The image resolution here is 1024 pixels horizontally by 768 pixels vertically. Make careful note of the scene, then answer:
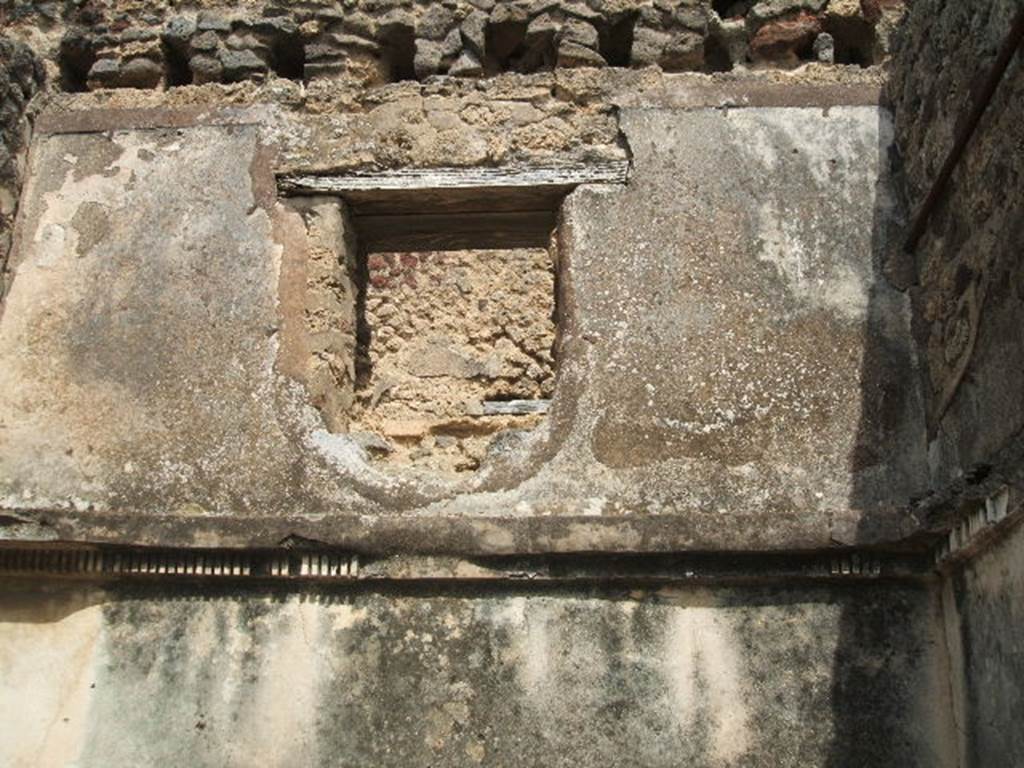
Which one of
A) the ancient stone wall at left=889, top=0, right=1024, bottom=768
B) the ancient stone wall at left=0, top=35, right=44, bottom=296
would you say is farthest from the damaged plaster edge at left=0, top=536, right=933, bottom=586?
the ancient stone wall at left=0, top=35, right=44, bottom=296

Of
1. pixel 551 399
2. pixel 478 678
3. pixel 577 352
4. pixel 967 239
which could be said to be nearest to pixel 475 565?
pixel 478 678

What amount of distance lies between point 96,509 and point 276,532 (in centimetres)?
63

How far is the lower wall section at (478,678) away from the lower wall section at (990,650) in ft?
0.39

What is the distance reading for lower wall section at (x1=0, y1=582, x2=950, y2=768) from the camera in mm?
3703

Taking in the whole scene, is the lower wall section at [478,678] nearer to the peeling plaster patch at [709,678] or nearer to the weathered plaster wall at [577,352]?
the peeling plaster patch at [709,678]

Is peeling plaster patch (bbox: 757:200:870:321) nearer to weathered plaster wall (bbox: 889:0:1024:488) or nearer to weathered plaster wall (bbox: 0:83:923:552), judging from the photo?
weathered plaster wall (bbox: 0:83:923:552)

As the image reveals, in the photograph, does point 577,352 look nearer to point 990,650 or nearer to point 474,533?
point 474,533

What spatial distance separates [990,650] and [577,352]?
155 cm

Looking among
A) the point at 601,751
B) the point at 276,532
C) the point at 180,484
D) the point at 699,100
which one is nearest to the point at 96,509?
the point at 180,484

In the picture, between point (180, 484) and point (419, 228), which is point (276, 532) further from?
point (419, 228)

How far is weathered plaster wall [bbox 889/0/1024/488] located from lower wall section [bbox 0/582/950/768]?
59 centimetres

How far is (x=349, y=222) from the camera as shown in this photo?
4.60 m

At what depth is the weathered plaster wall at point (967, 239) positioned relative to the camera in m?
3.45

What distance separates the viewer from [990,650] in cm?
346
